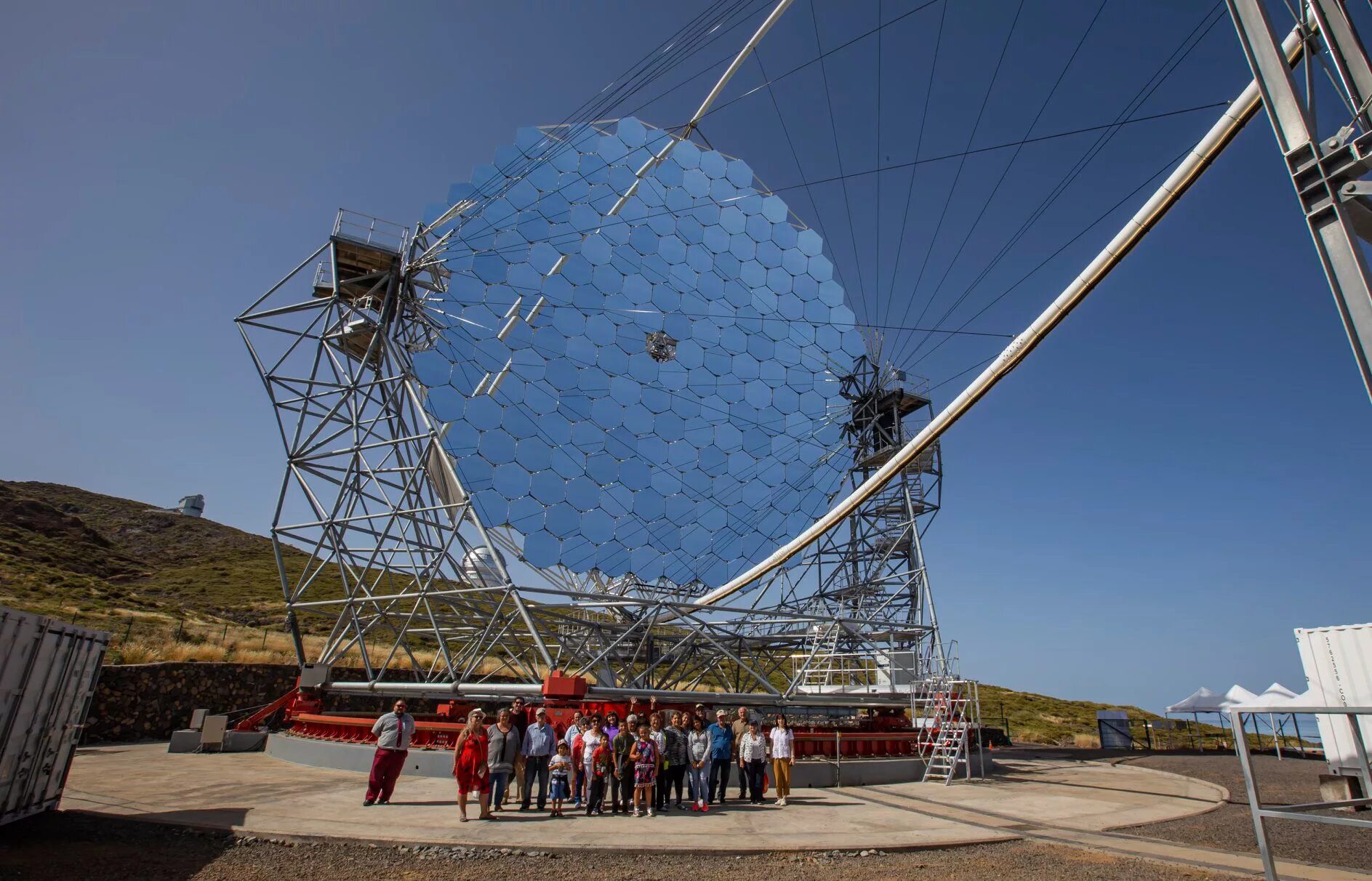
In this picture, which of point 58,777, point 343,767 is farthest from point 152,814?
point 343,767

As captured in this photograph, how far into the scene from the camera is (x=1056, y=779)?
17.7 m

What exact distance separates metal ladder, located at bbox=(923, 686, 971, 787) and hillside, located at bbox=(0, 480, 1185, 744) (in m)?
21.5

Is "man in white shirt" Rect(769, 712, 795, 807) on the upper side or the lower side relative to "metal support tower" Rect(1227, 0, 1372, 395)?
lower

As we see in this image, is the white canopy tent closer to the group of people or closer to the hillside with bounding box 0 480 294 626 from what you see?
the group of people

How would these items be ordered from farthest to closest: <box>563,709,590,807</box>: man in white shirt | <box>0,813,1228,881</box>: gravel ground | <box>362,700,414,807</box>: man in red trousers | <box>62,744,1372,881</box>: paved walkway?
<box>563,709,590,807</box>: man in white shirt → <box>362,700,414,807</box>: man in red trousers → <box>62,744,1372,881</box>: paved walkway → <box>0,813,1228,881</box>: gravel ground

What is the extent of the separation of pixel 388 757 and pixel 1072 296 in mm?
12553

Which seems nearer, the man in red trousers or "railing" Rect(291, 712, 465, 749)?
the man in red trousers

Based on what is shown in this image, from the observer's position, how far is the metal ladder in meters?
17.0

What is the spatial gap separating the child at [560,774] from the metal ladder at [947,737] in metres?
9.50

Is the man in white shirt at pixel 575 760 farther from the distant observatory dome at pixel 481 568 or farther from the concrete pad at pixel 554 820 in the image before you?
the distant observatory dome at pixel 481 568

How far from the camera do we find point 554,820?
1014 centimetres

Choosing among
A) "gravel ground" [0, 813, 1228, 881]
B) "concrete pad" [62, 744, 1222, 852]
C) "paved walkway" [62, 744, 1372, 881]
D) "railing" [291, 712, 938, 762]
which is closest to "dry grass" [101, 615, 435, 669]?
"railing" [291, 712, 938, 762]

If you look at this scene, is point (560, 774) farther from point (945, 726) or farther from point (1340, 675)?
point (1340, 675)

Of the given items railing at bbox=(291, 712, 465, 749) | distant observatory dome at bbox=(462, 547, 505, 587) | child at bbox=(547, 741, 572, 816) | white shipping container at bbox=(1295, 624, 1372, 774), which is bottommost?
child at bbox=(547, 741, 572, 816)
